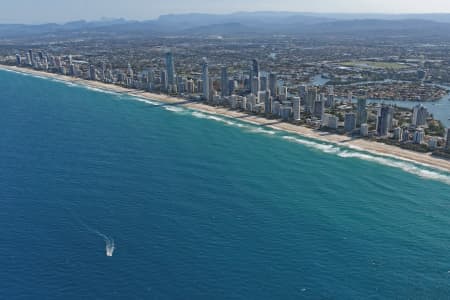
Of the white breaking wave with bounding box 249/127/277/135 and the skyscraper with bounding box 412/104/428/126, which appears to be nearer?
the skyscraper with bounding box 412/104/428/126

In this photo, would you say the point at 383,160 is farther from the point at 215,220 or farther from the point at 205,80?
the point at 205,80

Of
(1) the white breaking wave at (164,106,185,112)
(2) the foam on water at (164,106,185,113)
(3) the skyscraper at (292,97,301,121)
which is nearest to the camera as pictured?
(3) the skyscraper at (292,97,301,121)

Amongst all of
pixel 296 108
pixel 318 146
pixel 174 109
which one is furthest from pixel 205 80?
pixel 318 146

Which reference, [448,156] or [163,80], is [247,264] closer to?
[448,156]

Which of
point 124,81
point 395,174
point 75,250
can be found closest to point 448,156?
point 395,174

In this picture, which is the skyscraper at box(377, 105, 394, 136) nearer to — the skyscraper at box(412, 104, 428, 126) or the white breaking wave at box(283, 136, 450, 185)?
the skyscraper at box(412, 104, 428, 126)

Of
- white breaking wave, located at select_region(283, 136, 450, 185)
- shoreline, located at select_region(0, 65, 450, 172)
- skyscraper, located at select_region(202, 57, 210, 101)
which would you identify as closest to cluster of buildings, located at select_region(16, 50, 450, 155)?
skyscraper, located at select_region(202, 57, 210, 101)

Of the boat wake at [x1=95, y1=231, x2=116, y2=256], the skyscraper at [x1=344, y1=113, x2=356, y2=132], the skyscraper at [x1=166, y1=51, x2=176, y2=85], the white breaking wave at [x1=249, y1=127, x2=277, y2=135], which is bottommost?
the white breaking wave at [x1=249, y1=127, x2=277, y2=135]
